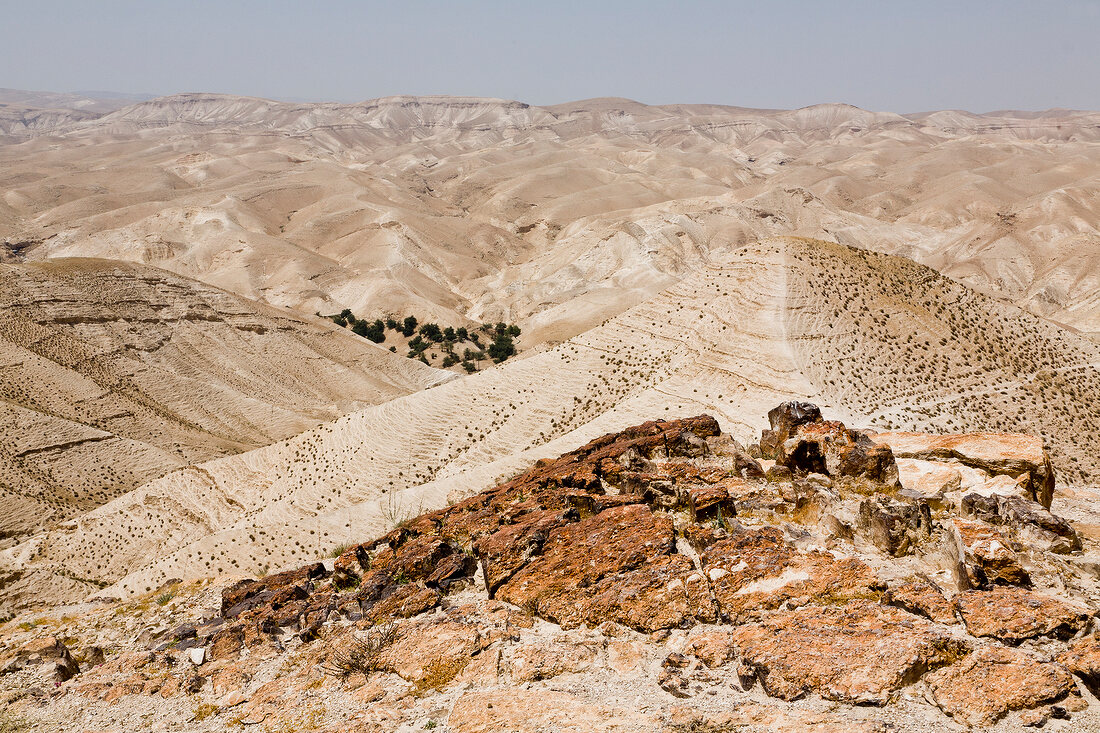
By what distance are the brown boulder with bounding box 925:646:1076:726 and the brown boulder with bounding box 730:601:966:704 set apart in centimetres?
21

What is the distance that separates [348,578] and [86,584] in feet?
72.3

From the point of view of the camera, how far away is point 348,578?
540 inches

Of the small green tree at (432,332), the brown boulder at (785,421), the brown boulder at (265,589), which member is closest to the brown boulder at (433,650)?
the brown boulder at (265,589)

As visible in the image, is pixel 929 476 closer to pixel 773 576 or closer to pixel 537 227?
pixel 773 576

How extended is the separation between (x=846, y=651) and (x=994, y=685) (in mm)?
1419

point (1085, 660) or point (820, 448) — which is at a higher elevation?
point (1085, 660)

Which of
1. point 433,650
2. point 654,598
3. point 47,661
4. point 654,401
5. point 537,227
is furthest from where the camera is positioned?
point 537,227

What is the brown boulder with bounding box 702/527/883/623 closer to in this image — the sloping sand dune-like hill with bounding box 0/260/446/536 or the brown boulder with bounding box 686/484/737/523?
the brown boulder with bounding box 686/484/737/523

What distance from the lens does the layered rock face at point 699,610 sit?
25.6 feet

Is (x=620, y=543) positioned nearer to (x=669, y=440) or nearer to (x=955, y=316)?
(x=669, y=440)

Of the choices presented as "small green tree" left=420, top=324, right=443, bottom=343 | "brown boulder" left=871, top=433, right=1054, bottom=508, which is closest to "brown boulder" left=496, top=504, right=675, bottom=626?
"brown boulder" left=871, top=433, right=1054, bottom=508

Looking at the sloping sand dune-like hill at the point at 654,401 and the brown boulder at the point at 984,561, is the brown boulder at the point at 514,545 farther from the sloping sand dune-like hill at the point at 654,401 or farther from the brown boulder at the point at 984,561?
the sloping sand dune-like hill at the point at 654,401

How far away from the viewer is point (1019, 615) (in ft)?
26.8

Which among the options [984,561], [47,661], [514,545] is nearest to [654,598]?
[514,545]
